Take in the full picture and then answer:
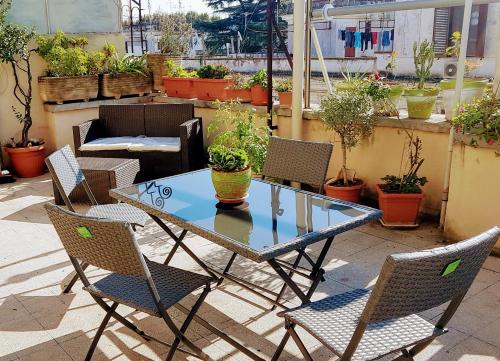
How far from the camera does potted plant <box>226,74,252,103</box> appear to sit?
6.28 m

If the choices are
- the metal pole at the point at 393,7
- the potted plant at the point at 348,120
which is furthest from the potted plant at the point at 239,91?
the potted plant at the point at 348,120

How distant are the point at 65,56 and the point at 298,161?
457 cm

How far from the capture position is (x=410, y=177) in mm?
4582

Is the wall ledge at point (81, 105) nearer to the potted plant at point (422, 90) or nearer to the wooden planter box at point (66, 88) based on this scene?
the wooden planter box at point (66, 88)

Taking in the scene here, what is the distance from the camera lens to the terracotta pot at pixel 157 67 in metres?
7.57

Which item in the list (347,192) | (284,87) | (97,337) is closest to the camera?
(97,337)

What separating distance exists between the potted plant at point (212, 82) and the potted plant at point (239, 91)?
0.10m

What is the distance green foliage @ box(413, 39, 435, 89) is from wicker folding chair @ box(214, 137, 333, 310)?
6.40 feet

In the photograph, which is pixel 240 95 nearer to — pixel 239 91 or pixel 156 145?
pixel 239 91

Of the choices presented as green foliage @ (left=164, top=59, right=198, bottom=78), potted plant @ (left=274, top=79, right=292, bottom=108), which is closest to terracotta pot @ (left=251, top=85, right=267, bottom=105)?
potted plant @ (left=274, top=79, right=292, bottom=108)

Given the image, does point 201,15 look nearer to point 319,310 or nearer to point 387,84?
point 387,84

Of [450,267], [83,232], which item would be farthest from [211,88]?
[450,267]

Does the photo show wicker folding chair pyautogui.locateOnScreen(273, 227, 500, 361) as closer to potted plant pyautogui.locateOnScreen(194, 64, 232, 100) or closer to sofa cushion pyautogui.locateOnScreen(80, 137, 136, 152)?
sofa cushion pyautogui.locateOnScreen(80, 137, 136, 152)

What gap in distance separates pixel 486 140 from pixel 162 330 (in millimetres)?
2755
